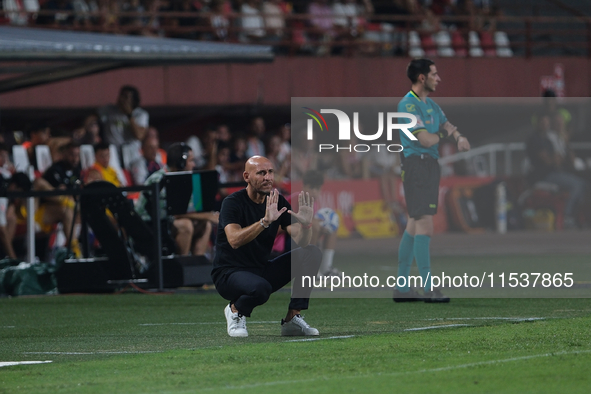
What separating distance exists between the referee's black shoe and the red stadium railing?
34.8 feet

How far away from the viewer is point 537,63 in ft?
87.8

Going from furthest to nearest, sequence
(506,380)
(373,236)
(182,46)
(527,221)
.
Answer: (527,221) → (373,236) → (182,46) → (506,380)

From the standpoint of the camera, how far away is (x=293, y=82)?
23766 mm

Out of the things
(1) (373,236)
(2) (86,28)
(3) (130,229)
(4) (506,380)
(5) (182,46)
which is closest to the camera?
(4) (506,380)

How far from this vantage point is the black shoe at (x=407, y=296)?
1096 cm

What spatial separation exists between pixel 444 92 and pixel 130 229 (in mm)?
13704

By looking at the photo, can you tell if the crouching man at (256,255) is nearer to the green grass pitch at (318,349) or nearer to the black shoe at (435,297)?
the green grass pitch at (318,349)

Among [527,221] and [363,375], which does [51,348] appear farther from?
[527,221]

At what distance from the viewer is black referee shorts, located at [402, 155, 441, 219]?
1094cm

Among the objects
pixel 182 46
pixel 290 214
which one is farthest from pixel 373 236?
pixel 290 214

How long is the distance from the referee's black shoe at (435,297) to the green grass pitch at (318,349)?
13 centimetres

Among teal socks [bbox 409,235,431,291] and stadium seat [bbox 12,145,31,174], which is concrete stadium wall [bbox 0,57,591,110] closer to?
stadium seat [bbox 12,145,31,174]

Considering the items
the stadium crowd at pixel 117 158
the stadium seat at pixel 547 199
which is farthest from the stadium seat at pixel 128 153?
the stadium seat at pixel 547 199

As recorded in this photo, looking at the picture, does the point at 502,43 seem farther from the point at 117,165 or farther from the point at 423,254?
the point at 423,254
